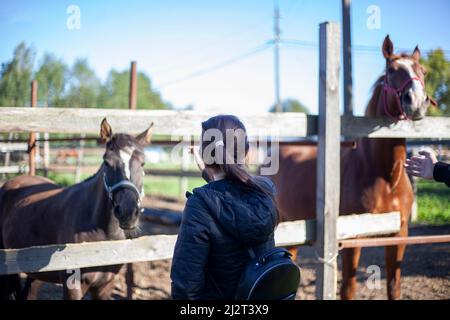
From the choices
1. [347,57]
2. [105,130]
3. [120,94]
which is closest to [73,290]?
[105,130]

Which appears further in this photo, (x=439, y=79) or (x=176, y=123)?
(x=439, y=79)

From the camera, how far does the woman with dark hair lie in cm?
161

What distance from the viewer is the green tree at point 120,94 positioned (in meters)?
32.4

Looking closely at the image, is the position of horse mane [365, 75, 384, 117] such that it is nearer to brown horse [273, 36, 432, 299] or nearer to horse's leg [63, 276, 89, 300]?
brown horse [273, 36, 432, 299]

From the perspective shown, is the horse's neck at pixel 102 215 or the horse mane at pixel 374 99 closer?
the horse's neck at pixel 102 215

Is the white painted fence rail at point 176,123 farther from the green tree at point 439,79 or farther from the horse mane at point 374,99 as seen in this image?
the green tree at point 439,79

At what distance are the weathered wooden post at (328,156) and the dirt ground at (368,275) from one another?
171 centimetres

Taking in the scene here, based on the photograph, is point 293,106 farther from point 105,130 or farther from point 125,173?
point 105,130

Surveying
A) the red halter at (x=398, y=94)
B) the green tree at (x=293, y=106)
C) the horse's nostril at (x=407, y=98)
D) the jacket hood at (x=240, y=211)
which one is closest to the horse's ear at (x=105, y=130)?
the jacket hood at (x=240, y=211)

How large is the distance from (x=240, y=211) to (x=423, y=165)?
1.18 meters

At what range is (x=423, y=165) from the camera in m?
2.16

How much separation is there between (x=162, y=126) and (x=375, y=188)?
7.73 ft
